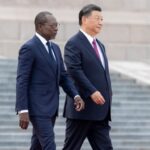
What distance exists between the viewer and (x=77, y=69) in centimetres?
670

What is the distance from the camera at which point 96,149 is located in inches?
268

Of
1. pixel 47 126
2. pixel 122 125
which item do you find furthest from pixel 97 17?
pixel 122 125

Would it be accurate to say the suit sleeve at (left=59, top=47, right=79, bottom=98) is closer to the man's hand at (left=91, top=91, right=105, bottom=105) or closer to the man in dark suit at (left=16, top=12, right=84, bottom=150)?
the man in dark suit at (left=16, top=12, right=84, bottom=150)

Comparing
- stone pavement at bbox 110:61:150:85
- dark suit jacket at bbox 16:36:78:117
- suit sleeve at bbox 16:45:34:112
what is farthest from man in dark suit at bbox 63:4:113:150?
stone pavement at bbox 110:61:150:85

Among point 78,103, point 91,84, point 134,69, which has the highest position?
point 91,84

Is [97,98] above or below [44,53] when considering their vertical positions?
below

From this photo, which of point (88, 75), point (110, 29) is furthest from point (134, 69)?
point (88, 75)

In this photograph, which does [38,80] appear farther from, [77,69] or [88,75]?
[88,75]

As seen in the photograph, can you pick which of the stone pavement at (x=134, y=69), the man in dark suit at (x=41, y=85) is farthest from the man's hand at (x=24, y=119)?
the stone pavement at (x=134, y=69)

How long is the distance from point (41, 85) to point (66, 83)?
0.95ft

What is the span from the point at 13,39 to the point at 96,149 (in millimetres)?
9196

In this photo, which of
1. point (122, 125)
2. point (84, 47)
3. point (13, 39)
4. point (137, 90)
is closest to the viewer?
point (84, 47)

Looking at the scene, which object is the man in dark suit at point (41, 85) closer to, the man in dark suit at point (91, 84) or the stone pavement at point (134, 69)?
the man in dark suit at point (91, 84)

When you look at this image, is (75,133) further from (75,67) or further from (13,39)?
(13,39)
